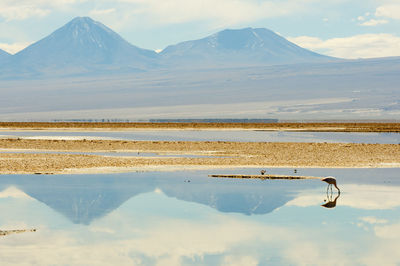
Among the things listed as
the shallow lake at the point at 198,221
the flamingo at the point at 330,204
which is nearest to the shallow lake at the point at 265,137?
the shallow lake at the point at 198,221

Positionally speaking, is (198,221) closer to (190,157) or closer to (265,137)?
(190,157)

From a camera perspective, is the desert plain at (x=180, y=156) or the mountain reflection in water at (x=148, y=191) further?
the desert plain at (x=180, y=156)

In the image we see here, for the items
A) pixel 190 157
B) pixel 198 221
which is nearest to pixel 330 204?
pixel 198 221

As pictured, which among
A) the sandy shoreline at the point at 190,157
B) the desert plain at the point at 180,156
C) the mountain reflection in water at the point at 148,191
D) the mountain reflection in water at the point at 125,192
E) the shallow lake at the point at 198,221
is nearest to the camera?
the shallow lake at the point at 198,221

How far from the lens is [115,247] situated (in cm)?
1416

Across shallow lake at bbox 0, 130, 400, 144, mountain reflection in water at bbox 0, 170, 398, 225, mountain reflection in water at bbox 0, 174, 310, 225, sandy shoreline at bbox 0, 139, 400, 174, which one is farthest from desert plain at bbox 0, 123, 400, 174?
shallow lake at bbox 0, 130, 400, 144

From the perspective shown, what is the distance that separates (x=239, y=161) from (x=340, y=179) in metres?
8.41

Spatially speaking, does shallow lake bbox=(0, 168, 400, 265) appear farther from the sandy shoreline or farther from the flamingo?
the sandy shoreline

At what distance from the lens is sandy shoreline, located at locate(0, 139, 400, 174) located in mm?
30833

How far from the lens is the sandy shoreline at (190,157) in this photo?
30.8 meters

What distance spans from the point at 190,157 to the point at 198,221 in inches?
746

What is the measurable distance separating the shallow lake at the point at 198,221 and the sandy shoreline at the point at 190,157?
476 cm

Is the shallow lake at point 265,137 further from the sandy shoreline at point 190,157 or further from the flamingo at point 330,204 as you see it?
the flamingo at point 330,204

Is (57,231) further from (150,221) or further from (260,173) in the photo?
(260,173)
